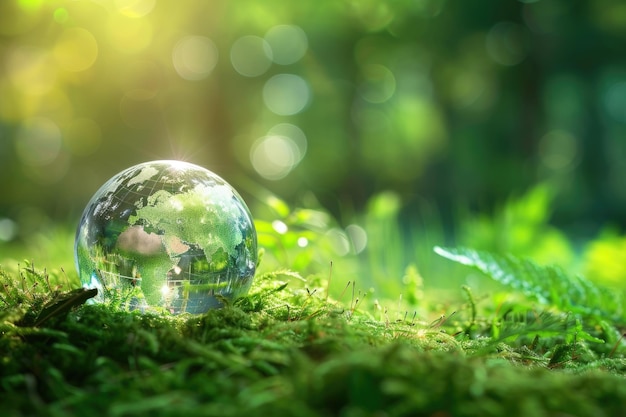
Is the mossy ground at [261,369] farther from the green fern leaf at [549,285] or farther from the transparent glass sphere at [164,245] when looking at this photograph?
the green fern leaf at [549,285]

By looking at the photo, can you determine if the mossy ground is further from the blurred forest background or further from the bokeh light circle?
the bokeh light circle

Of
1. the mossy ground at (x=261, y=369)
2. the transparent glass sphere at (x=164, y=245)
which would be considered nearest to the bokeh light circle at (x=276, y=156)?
the transparent glass sphere at (x=164, y=245)

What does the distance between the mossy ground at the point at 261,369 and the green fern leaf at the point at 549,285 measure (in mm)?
591

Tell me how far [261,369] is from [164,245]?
71 centimetres

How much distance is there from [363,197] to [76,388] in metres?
16.9

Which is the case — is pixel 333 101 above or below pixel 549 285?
above

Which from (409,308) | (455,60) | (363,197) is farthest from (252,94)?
(409,308)

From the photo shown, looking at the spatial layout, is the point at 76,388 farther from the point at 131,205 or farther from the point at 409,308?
the point at 409,308

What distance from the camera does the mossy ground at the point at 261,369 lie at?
1.26m

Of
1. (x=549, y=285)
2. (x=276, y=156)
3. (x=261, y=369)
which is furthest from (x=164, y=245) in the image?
(x=276, y=156)

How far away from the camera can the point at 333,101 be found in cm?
1862

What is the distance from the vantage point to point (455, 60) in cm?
1688

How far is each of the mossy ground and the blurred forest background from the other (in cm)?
359

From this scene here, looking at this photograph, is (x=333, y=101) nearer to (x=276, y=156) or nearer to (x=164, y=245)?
(x=276, y=156)
